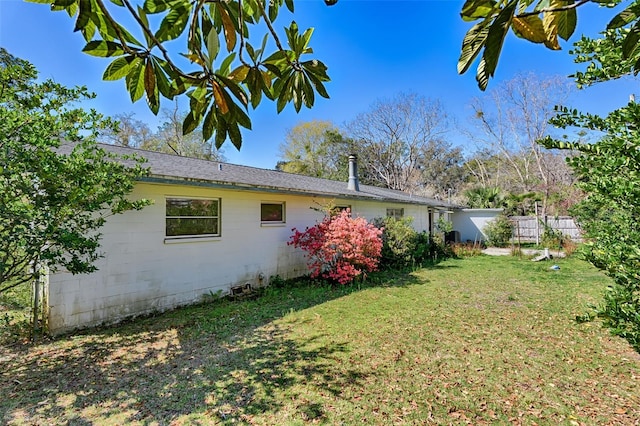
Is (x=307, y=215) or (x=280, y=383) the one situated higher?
(x=307, y=215)

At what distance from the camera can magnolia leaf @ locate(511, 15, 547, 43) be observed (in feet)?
3.11

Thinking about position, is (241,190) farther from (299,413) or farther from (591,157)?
(591,157)

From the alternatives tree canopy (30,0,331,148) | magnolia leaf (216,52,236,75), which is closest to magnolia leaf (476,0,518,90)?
tree canopy (30,0,331,148)

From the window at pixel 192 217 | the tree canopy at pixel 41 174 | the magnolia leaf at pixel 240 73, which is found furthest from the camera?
the window at pixel 192 217

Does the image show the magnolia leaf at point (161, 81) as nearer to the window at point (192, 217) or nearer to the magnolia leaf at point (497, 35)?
the magnolia leaf at point (497, 35)

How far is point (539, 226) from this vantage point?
1688 cm

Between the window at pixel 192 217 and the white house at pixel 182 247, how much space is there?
2 cm

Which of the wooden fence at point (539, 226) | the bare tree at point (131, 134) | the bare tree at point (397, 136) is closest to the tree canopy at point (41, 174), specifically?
the wooden fence at point (539, 226)

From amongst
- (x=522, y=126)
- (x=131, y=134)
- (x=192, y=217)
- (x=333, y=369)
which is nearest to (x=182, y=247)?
(x=192, y=217)

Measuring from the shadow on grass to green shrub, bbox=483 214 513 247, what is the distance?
15629 millimetres

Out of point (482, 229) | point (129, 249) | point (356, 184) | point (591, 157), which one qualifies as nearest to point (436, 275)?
point (356, 184)

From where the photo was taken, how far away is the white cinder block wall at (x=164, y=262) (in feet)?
17.1

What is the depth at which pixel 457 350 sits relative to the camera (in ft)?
14.3

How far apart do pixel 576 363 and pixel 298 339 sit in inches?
154
